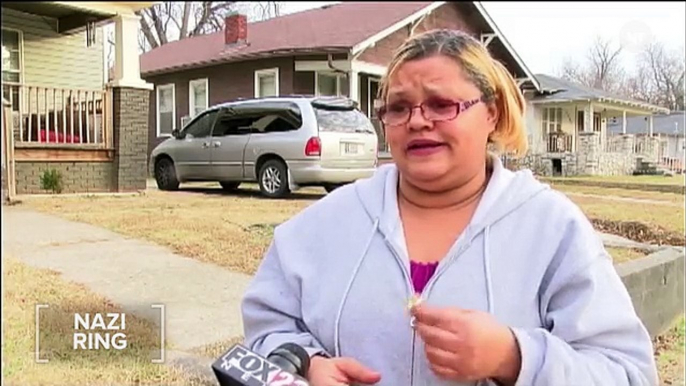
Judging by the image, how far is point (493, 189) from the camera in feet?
3.20

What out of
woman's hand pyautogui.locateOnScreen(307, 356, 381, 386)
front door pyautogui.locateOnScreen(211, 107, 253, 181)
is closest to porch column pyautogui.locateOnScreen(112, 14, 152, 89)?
front door pyautogui.locateOnScreen(211, 107, 253, 181)

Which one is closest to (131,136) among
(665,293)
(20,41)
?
(20,41)

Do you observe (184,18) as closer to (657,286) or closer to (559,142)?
(559,142)

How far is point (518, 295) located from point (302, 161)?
1.06m

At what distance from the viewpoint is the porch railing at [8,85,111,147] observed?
1.47 meters

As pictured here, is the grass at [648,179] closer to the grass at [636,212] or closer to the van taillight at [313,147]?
the grass at [636,212]

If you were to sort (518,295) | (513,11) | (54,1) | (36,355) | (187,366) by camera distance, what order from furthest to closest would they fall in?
(513,11)
(187,366)
(36,355)
(54,1)
(518,295)

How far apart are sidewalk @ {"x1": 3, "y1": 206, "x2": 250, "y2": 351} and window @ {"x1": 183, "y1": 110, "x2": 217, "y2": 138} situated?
29 cm

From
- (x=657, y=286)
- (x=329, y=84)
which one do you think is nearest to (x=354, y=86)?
(x=329, y=84)

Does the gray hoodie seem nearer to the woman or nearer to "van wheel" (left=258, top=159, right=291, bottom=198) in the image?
the woman

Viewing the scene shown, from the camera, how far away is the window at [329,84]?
1.87 meters

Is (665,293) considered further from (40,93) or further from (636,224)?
(40,93)

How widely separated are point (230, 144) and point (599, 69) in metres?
1.24

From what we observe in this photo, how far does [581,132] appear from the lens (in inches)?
92.9
